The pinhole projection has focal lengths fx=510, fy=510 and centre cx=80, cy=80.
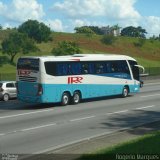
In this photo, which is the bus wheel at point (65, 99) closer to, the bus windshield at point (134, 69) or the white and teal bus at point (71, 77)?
the white and teal bus at point (71, 77)

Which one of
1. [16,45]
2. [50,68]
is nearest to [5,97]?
[50,68]

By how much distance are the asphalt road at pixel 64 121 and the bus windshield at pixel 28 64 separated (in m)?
2.34

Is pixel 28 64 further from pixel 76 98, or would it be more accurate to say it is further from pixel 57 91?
pixel 76 98

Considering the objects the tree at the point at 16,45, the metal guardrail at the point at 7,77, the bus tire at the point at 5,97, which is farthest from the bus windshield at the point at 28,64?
the tree at the point at 16,45

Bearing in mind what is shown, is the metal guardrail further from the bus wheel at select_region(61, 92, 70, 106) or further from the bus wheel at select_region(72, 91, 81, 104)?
the bus wheel at select_region(61, 92, 70, 106)

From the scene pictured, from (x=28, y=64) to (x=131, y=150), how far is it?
16859mm

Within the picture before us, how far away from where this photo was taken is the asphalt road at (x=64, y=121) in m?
17.2

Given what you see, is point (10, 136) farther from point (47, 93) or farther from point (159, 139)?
point (47, 93)

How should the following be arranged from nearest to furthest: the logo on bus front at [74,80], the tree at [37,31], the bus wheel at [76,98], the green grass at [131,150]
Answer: the green grass at [131,150] → the logo on bus front at [74,80] → the bus wheel at [76,98] → the tree at [37,31]

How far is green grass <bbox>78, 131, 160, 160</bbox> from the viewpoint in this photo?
12.6m

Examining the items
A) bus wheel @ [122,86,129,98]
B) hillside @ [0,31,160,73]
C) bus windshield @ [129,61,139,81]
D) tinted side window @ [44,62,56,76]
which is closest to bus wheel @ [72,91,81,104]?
tinted side window @ [44,62,56,76]

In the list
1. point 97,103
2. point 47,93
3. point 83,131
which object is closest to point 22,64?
point 47,93

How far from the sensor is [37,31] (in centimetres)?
10956

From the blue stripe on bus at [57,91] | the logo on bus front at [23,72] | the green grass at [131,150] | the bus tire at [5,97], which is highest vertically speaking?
the logo on bus front at [23,72]
